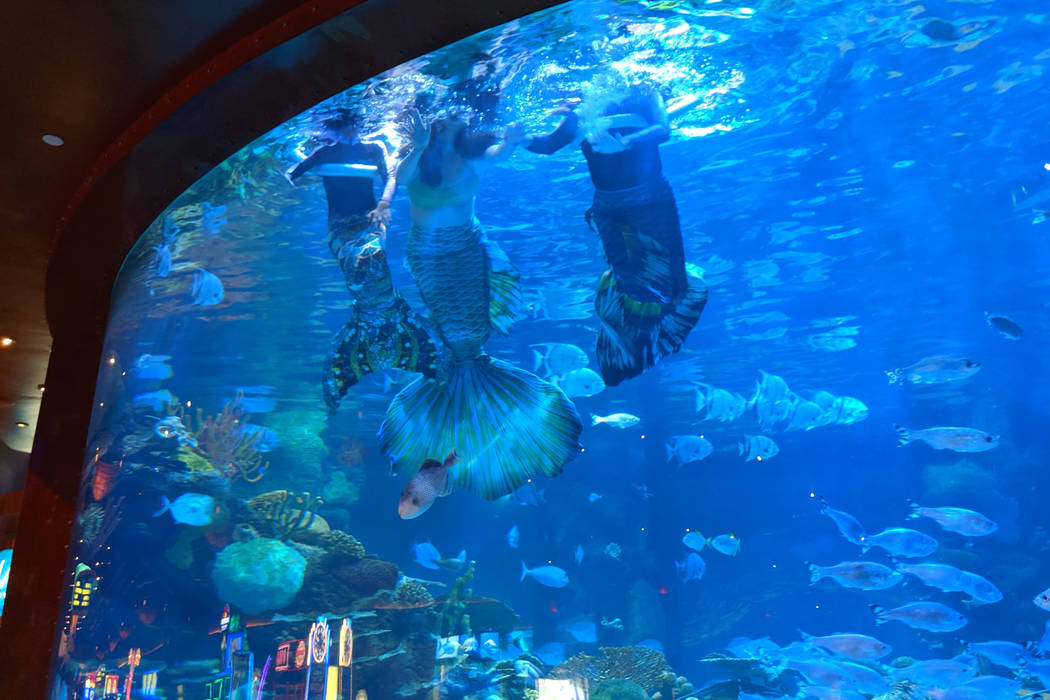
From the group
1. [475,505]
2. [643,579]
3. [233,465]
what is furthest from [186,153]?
[643,579]

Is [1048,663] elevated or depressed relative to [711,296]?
depressed

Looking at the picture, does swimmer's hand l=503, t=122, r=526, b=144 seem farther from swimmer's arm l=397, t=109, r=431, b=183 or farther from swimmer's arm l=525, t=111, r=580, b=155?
swimmer's arm l=397, t=109, r=431, b=183

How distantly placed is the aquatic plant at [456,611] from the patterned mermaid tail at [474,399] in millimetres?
1643

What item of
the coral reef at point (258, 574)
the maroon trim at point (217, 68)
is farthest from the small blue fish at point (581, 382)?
the maroon trim at point (217, 68)

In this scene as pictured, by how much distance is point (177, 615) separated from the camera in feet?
18.1

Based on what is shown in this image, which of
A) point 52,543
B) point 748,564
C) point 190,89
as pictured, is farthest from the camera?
point 748,564

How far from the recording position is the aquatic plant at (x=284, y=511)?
6.28 metres

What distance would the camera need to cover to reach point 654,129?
15.4 feet

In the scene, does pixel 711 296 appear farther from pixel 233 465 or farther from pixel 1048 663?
pixel 233 465

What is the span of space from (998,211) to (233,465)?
9411mm

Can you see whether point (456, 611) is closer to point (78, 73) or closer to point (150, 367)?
point (150, 367)

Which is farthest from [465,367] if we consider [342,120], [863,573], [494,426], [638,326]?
[863,573]

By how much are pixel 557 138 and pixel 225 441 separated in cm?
429

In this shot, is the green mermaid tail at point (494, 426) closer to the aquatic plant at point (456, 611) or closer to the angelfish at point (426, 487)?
the angelfish at point (426, 487)
